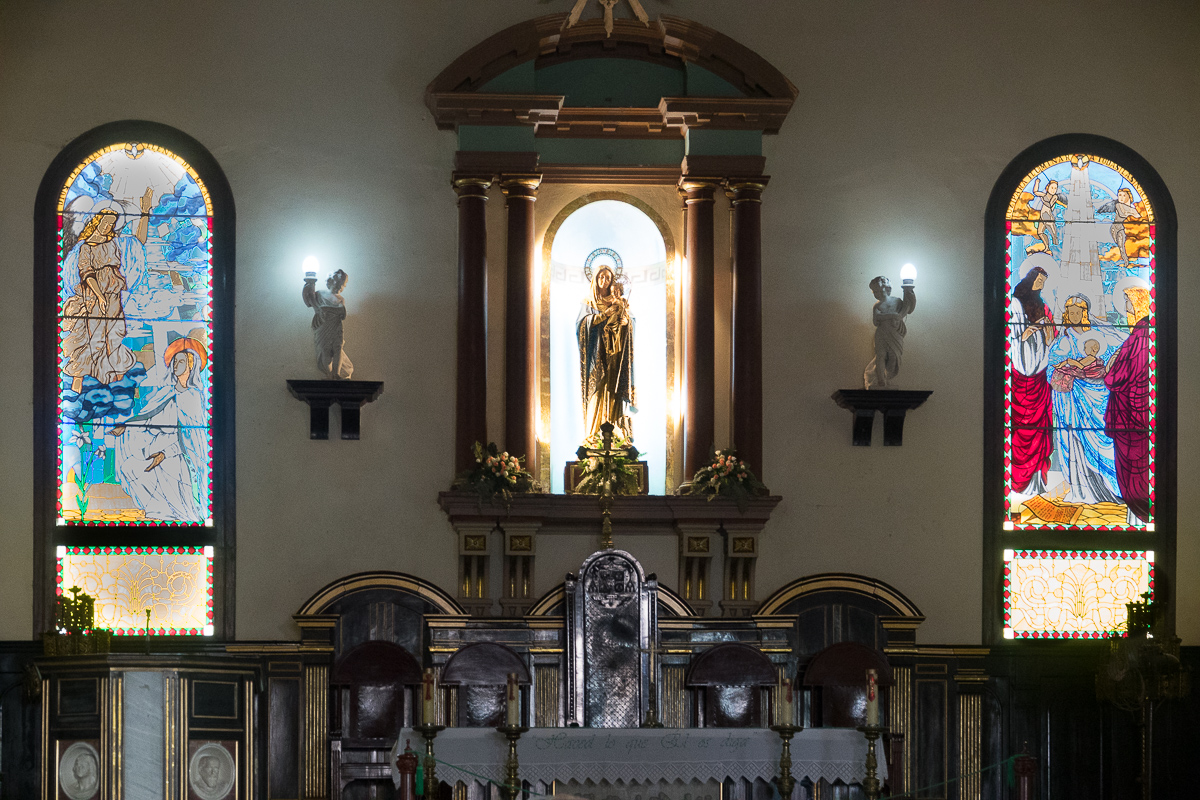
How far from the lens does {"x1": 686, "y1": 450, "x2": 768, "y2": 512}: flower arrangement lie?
9773 mm

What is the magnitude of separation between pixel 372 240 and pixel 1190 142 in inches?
236

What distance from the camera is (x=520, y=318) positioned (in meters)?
10.1

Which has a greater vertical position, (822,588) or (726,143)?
(726,143)

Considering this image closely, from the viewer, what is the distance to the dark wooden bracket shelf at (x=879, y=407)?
10008mm

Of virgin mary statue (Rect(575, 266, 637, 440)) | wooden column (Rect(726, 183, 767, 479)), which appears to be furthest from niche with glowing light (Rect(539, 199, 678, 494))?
wooden column (Rect(726, 183, 767, 479))

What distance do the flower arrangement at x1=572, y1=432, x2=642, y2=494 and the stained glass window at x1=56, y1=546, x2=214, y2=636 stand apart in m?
2.64

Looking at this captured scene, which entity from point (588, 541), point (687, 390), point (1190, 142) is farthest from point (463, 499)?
point (1190, 142)

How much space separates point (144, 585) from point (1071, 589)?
6.47m

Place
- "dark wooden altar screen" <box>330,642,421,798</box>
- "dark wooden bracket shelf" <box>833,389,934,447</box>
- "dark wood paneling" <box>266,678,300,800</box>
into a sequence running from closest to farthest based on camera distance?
"dark wooden altar screen" <box>330,642,421,798</box> < "dark wood paneling" <box>266,678,300,800</box> < "dark wooden bracket shelf" <box>833,389,934,447</box>

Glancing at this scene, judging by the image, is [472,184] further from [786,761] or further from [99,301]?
[786,761]

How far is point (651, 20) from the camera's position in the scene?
10125 mm

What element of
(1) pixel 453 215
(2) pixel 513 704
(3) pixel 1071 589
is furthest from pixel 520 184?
(3) pixel 1071 589

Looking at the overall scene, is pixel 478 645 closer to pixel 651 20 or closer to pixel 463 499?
pixel 463 499

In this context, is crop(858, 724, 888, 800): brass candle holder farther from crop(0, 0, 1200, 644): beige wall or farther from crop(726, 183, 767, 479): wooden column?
crop(726, 183, 767, 479): wooden column
